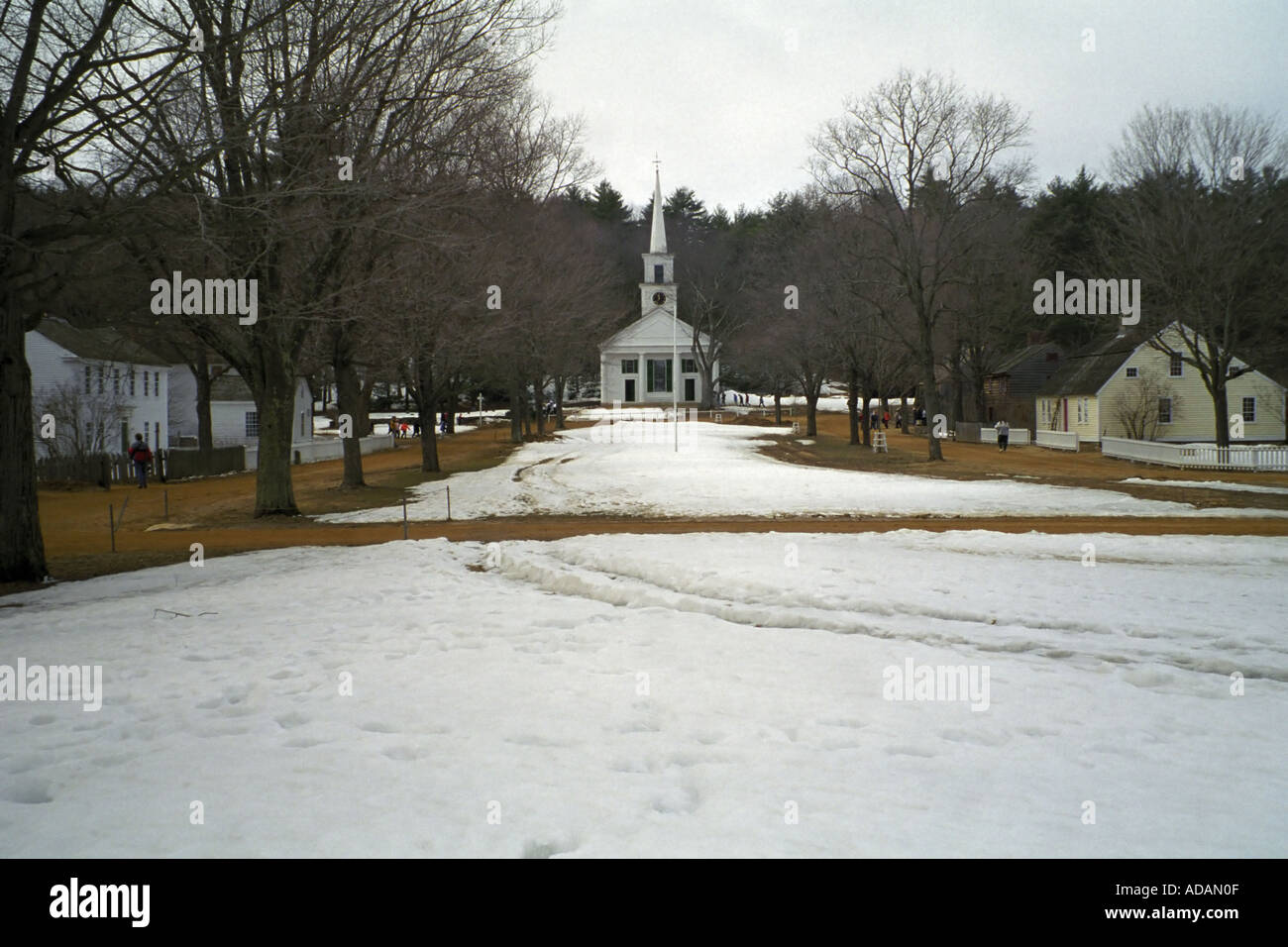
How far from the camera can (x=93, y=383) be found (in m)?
44.4

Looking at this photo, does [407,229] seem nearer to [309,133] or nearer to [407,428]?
[309,133]

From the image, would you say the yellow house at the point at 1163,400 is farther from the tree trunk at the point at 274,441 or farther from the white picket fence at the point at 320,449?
the tree trunk at the point at 274,441

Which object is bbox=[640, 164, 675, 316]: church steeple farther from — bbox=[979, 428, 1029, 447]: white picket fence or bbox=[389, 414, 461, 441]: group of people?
bbox=[979, 428, 1029, 447]: white picket fence

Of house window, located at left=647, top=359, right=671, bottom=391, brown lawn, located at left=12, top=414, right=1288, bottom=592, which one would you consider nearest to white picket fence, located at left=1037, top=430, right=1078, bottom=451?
brown lawn, located at left=12, top=414, right=1288, bottom=592

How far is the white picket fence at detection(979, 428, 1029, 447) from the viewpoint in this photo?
5403 centimetres

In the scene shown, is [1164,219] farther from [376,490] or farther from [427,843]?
[427,843]

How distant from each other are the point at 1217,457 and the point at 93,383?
49853 mm

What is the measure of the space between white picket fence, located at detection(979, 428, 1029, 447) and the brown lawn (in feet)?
44.7

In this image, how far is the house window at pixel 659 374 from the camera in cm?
9044

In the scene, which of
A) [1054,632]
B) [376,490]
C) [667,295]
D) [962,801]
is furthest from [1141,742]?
[667,295]

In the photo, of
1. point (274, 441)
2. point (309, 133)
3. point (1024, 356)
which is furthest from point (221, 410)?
point (1024, 356)
